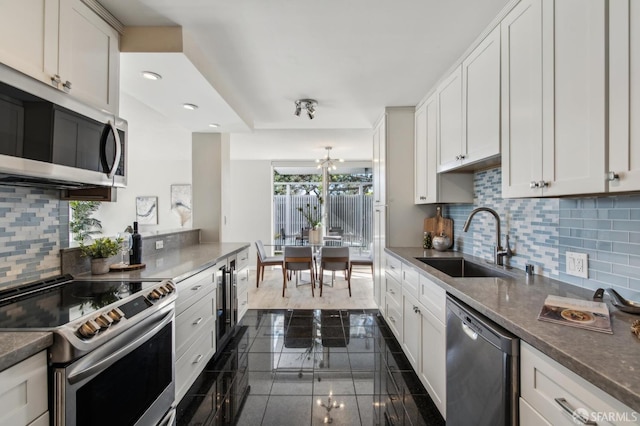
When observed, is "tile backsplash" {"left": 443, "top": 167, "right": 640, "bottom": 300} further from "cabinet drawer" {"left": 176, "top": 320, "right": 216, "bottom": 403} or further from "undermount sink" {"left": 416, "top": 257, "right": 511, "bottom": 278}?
"cabinet drawer" {"left": 176, "top": 320, "right": 216, "bottom": 403}

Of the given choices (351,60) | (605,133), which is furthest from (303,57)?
(605,133)

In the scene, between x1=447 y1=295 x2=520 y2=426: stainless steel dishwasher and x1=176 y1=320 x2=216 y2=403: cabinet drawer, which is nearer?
x1=447 y1=295 x2=520 y2=426: stainless steel dishwasher

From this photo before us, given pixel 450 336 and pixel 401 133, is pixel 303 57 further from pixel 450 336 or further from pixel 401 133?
pixel 450 336

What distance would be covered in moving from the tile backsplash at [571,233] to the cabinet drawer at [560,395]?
0.65 meters

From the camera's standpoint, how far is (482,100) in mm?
1787

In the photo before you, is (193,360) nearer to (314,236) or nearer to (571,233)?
(571,233)

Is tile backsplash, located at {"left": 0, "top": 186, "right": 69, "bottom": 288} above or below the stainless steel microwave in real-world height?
below

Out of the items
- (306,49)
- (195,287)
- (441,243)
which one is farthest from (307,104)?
(195,287)

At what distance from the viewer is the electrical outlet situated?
4.52 ft

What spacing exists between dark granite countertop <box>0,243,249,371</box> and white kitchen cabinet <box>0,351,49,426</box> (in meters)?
0.03

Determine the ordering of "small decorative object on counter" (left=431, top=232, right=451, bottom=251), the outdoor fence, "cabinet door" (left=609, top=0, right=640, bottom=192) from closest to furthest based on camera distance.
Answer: "cabinet door" (left=609, top=0, right=640, bottom=192) < "small decorative object on counter" (left=431, top=232, right=451, bottom=251) < the outdoor fence

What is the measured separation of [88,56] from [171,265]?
1.35 meters

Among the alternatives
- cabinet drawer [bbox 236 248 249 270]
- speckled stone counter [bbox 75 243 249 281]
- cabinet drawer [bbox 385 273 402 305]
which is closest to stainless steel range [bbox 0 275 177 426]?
speckled stone counter [bbox 75 243 249 281]

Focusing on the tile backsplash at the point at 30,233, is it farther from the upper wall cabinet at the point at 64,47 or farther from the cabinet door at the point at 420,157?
the cabinet door at the point at 420,157
